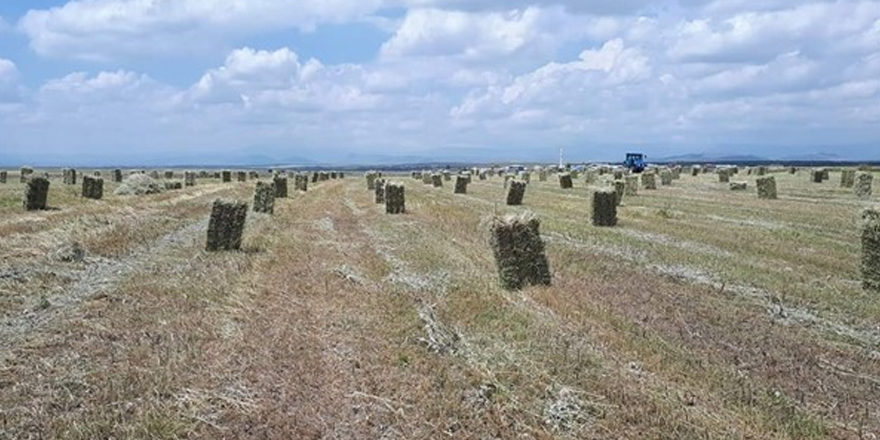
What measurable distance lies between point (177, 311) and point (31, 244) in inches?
350

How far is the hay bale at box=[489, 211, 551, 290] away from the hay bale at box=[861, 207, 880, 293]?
582 centimetres

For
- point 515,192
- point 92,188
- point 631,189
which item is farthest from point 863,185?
point 92,188

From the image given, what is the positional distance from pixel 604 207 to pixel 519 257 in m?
11.8

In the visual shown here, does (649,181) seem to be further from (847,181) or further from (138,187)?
(138,187)

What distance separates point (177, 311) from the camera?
12570mm

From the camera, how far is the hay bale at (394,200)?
3219 cm

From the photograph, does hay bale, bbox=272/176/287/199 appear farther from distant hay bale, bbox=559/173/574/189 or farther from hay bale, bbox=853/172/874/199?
hay bale, bbox=853/172/874/199

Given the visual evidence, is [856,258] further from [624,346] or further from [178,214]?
[178,214]

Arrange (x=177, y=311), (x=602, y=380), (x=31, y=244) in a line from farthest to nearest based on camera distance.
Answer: (x=31, y=244) < (x=177, y=311) < (x=602, y=380)

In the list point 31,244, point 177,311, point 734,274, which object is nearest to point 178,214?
point 31,244

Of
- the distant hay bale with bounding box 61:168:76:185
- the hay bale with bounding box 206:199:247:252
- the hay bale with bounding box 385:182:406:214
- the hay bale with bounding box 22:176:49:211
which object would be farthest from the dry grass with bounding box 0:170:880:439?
the distant hay bale with bounding box 61:168:76:185

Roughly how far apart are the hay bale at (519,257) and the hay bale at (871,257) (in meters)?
5.82

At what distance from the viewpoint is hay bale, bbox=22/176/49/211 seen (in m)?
29.7

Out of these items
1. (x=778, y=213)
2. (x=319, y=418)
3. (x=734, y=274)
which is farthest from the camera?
(x=778, y=213)
